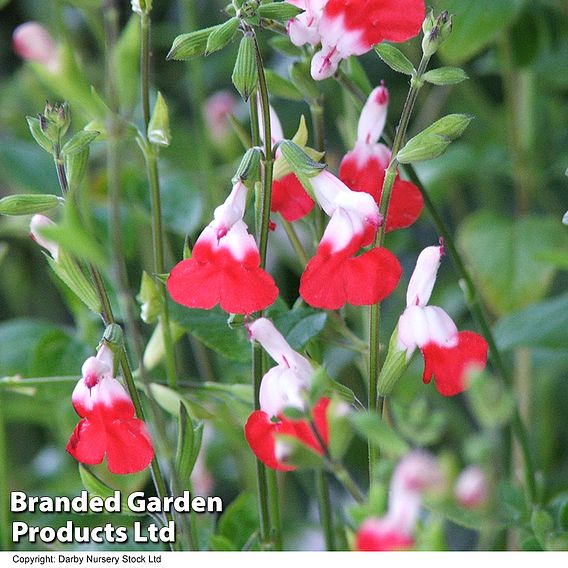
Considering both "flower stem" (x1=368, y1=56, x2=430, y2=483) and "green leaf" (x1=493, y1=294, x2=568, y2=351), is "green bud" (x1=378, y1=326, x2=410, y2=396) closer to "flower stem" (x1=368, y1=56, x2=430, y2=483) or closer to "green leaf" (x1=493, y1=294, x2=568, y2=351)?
"flower stem" (x1=368, y1=56, x2=430, y2=483)

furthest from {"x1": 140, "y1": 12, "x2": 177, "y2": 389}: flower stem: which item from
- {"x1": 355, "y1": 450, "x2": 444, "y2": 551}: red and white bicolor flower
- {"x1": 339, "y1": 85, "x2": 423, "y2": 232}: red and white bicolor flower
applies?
{"x1": 355, "y1": 450, "x2": 444, "y2": 551}: red and white bicolor flower

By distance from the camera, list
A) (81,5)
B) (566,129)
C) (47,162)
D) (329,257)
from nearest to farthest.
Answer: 1. (329,257)
2. (81,5)
3. (47,162)
4. (566,129)

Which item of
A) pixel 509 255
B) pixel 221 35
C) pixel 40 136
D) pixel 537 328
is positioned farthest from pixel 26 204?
pixel 509 255

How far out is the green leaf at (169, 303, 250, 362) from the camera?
1.92ft

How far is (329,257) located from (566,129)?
0.70m

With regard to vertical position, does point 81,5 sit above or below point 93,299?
above

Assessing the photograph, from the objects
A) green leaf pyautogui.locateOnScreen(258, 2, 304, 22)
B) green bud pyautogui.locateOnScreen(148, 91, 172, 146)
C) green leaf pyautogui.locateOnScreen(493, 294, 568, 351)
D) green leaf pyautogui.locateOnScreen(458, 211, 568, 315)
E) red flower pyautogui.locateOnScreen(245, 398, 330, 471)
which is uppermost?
green leaf pyautogui.locateOnScreen(258, 2, 304, 22)

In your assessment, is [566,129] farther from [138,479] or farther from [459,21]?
[138,479]

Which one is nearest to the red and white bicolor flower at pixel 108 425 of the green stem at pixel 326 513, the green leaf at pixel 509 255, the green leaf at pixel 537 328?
the green stem at pixel 326 513

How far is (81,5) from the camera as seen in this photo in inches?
29.1

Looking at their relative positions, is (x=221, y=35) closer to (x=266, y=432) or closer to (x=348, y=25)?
(x=348, y=25)

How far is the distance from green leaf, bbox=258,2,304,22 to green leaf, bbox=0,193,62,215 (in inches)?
5.7

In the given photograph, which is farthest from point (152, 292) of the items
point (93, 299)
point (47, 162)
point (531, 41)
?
point (531, 41)

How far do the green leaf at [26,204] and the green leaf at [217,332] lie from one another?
13 centimetres
